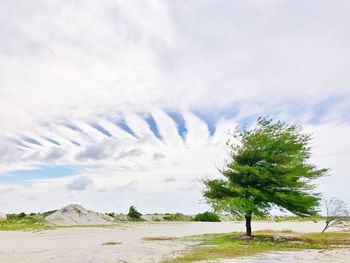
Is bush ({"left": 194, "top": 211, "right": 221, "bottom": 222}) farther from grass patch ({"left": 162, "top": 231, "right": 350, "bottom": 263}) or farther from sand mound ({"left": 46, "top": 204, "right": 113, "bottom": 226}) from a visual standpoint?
grass patch ({"left": 162, "top": 231, "right": 350, "bottom": 263})

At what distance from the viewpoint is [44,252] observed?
2597 cm

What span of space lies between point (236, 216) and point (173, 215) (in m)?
51.1

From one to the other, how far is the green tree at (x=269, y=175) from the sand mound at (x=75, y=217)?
1181 inches

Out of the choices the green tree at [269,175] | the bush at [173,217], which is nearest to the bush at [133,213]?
the bush at [173,217]

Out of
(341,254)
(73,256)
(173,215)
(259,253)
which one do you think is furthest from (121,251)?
(173,215)

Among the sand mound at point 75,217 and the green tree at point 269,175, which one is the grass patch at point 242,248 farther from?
the sand mound at point 75,217

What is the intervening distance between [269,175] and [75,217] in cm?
3631

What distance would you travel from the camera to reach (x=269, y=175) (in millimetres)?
35562

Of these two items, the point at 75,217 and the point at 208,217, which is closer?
the point at 75,217

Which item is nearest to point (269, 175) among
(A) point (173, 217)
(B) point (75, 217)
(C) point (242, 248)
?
(C) point (242, 248)

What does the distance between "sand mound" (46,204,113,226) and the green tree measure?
29999mm

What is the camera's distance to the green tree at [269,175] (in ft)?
116

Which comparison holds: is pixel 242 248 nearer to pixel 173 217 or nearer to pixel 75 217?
pixel 75 217

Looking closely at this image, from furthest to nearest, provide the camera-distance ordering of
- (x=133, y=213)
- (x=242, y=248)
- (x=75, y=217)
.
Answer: (x=133, y=213), (x=75, y=217), (x=242, y=248)
